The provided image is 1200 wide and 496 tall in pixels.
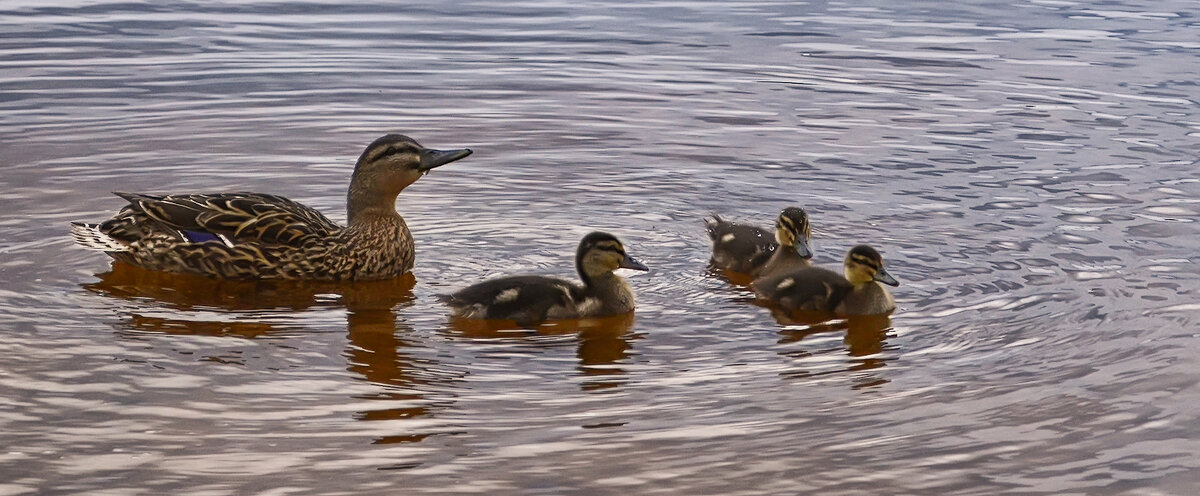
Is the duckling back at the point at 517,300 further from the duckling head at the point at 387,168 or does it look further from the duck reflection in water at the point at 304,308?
the duckling head at the point at 387,168

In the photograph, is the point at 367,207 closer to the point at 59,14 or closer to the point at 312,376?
the point at 312,376

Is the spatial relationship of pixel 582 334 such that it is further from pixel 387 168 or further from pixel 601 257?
pixel 387 168

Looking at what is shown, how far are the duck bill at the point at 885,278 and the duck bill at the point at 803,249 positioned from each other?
0.52 m

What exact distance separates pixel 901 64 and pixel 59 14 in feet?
23.7

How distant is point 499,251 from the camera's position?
727 cm

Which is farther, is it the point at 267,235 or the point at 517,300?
the point at 267,235

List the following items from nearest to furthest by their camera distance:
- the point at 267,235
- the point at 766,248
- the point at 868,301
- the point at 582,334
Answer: the point at 582,334 → the point at 868,301 → the point at 267,235 → the point at 766,248

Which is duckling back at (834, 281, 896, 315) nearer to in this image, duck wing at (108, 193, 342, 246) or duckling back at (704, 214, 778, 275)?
duckling back at (704, 214, 778, 275)

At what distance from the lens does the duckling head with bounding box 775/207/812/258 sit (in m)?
7.01

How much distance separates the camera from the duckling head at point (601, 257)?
652 centimetres

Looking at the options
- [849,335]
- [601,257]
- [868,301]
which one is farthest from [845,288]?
[601,257]

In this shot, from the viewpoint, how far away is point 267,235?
688 centimetres

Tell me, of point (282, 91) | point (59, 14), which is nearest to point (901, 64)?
point (282, 91)

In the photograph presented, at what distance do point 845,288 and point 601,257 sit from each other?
1.03m
